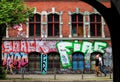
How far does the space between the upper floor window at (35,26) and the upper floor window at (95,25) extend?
5435 millimetres

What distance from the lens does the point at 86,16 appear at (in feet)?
131

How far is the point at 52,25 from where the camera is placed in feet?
131

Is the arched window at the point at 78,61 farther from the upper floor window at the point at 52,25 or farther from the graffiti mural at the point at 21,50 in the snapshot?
the upper floor window at the point at 52,25

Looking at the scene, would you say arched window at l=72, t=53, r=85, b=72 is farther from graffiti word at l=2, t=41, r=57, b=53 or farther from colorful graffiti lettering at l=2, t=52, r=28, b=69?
colorful graffiti lettering at l=2, t=52, r=28, b=69

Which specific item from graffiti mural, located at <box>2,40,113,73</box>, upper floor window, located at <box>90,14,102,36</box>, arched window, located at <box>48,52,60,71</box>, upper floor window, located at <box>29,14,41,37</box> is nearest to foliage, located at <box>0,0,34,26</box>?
upper floor window, located at <box>29,14,41,37</box>

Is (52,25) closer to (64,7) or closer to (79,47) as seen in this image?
(64,7)

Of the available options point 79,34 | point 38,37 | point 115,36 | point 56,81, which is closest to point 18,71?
point 38,37

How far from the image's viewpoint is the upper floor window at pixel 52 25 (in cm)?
4000

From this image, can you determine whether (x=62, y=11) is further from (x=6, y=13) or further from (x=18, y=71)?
(x=6, y=13)

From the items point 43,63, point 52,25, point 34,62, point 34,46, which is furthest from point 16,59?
point 52,25

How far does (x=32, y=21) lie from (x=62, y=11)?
10.8 ft

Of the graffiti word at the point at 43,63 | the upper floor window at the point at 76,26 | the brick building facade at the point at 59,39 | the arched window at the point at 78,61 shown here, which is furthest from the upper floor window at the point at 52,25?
the arched window at the point at 78,61

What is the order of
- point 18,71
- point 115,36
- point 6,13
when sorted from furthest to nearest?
point 18,71 → point 6,13 → point 115,36

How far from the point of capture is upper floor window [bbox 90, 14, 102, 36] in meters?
40.0
